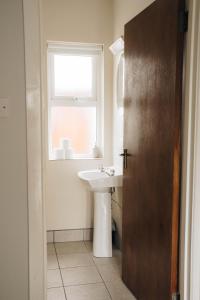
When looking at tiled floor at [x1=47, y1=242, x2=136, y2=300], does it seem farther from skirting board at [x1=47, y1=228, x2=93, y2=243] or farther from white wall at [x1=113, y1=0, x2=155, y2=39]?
white wall at [x1=113, y1=0, x2=155, y2=39]

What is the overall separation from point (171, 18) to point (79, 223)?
7.61ft

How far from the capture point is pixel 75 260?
116 inches

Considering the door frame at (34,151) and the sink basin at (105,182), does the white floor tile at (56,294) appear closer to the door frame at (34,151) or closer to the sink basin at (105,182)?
the door frame at (34,151)

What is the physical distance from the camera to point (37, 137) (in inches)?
71.1

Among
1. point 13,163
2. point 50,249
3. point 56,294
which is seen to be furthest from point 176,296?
point 50,249

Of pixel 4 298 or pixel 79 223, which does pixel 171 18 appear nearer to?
pixel 4 298

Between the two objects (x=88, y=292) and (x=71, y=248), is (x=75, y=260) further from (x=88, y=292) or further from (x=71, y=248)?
(x=88, y=292)

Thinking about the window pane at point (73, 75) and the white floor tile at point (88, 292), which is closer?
the white floor tile at point (88, 292)

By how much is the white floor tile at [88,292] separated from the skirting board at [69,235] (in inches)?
36.9

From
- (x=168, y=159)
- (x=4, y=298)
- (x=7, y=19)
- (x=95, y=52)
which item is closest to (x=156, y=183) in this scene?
(x=168, y=159)

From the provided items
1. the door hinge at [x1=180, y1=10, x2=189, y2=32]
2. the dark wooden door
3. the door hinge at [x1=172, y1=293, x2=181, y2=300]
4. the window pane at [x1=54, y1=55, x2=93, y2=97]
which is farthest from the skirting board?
the door hinge at [x1=180, y1=10, x2=189, y2=32]

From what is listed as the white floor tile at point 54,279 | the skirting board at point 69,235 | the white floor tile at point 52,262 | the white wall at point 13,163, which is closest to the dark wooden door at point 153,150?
the white floor tile at point 54,279

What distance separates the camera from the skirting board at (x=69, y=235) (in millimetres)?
3357

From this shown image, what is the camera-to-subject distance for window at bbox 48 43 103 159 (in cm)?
329
